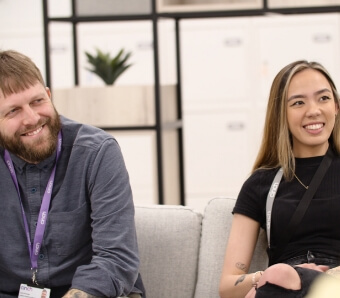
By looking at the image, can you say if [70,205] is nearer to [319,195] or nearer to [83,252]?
[83,252]

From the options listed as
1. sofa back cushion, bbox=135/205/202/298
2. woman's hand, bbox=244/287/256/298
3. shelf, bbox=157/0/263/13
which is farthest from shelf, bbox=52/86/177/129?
woman's hand, bbox=244/287/256/298

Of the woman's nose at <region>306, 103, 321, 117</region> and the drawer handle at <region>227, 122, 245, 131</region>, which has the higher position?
the woman's nose at <region>306, 103, 321, 117</region>

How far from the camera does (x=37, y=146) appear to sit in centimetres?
201

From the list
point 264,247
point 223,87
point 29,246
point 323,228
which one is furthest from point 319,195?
point 223,87

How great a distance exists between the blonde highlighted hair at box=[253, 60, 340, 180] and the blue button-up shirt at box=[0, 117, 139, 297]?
48 cm

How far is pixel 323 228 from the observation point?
204 centimetres

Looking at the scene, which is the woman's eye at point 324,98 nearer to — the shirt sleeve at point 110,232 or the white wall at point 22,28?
the shirt sleeve at point 110,232

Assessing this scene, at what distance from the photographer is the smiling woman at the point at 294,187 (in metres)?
2.04

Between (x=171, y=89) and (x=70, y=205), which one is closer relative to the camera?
(x=70, y=205)

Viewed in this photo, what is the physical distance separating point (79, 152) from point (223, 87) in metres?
2.96

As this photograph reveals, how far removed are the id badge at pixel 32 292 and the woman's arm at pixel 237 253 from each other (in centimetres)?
52

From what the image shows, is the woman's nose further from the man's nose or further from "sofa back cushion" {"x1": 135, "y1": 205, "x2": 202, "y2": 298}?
the man's nose

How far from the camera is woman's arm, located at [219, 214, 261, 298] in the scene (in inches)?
80.9

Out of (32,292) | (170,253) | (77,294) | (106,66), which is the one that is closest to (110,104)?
(106,66)
